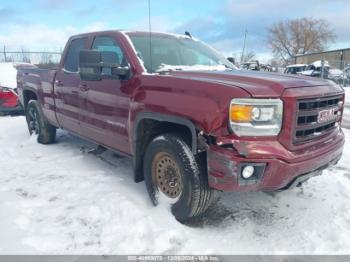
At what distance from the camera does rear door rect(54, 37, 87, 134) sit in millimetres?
4867

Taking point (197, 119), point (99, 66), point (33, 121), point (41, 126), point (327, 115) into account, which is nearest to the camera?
point (197, 119)

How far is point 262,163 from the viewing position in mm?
2791

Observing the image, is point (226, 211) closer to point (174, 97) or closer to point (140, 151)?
point (140, 151)

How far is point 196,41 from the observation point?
5.04m

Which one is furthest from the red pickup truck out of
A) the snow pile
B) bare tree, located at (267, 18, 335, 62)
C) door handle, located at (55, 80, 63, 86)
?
bare tree, located at (267, 18, 335, 62)

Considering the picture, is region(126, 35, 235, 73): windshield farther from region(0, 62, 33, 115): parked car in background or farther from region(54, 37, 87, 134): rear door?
region(0, 62, 33, 115): parked car in background

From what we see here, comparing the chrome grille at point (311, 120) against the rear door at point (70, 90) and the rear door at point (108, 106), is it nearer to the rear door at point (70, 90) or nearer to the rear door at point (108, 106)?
the rear door at point (108, 106)

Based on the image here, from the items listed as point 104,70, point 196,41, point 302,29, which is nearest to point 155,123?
point 104,70

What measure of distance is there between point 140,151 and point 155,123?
0.36 m

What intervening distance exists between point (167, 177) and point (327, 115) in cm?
165

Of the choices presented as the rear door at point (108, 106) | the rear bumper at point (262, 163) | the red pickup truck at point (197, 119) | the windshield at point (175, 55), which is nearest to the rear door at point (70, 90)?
the red pickup truck at point (197, 119)

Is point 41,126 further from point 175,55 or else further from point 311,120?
point 311,120

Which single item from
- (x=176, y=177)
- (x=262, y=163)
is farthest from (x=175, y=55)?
(x=262, y=163)

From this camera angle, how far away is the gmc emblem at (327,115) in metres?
3.18
